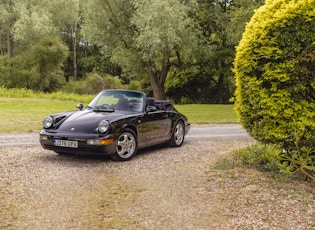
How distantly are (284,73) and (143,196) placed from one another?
10.5 feet

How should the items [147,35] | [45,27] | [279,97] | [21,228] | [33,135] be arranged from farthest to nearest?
[45,27] → [147,35] → [33,135] → [279,97] → [21,228]

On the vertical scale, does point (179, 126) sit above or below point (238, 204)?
above

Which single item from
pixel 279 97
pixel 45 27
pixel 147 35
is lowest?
pixel 279 97

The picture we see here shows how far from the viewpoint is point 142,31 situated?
23.8 meters

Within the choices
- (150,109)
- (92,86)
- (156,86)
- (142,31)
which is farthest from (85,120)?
(92,86)

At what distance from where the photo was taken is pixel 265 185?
6.52 metres

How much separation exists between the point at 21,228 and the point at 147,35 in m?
17.9

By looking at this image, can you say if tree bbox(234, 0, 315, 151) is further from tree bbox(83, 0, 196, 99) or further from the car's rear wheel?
tree bbox(83, 0, 196, 99)

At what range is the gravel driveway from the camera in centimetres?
500

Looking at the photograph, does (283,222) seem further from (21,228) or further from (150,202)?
(21,228)

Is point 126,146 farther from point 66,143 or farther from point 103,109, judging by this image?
point 66,143

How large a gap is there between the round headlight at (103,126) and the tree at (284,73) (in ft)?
9.20

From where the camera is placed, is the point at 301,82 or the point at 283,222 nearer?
the point at 283,222

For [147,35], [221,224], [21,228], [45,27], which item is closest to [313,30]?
[221,224]
